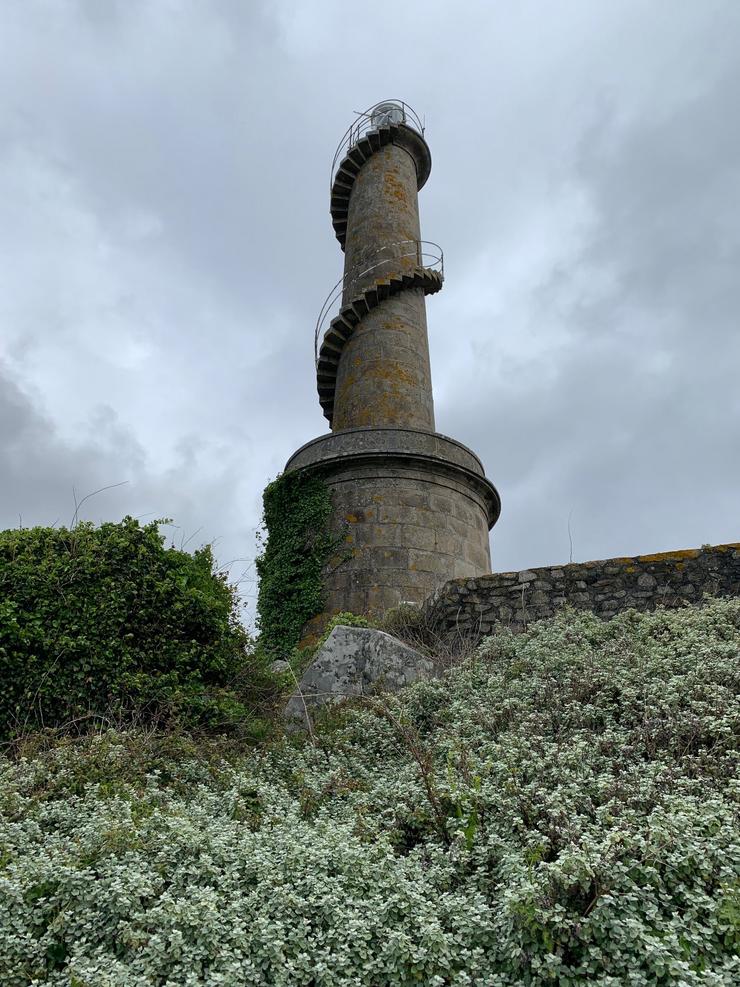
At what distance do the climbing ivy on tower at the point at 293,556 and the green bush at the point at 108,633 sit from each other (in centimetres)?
454

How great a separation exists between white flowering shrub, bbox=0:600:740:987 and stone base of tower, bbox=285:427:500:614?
576 cm

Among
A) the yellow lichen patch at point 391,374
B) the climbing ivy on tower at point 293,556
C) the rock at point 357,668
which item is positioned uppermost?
the yellow lichen patch at point 391,374

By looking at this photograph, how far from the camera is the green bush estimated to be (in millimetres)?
5741

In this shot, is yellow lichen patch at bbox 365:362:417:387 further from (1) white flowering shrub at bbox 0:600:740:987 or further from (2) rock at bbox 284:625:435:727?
(1) white flowering shrub at bbox 0:600:740:987

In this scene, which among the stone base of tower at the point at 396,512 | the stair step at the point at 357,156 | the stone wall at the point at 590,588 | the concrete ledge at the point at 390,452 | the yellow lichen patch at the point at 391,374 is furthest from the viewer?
the stair step at the point at 357,156

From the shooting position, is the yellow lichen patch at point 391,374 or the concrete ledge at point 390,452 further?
the yellow lichen patch at point 391,374

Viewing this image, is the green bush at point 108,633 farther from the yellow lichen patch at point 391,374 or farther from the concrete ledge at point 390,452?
the yellow lichen patch at point 391,374

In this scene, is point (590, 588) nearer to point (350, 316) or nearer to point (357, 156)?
point (350, 316)

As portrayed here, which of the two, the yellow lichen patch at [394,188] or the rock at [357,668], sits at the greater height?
the yellow lichen patch at [394,188]

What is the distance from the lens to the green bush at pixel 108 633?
226 inches

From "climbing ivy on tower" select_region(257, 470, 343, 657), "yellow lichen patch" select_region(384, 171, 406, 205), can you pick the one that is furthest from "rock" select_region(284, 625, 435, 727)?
"yellow lichen patch" select_region(384, 171, 406, 205)

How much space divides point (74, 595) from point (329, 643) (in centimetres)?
254

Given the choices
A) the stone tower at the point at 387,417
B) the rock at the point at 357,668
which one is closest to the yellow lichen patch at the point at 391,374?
the stone tower at the point at 387,417

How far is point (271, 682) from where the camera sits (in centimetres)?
727
